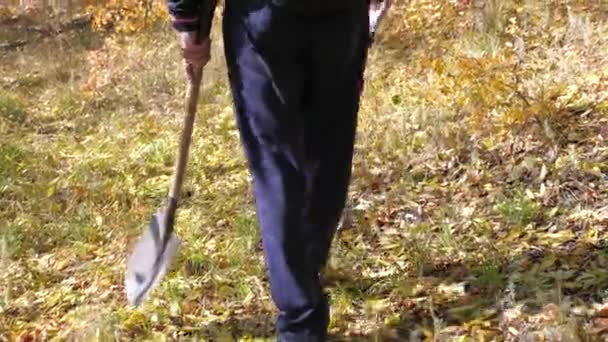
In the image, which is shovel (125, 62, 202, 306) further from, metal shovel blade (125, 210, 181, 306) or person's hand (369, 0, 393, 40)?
person's hand (369, 0, 393, 40)

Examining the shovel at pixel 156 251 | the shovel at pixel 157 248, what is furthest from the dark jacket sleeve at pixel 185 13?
the shovel at pixel 156 251

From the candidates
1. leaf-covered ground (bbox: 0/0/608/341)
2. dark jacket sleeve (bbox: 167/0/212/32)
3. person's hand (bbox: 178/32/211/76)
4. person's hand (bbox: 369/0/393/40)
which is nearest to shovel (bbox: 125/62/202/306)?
leaf-covered ground (bbox: 0/0/608/341)

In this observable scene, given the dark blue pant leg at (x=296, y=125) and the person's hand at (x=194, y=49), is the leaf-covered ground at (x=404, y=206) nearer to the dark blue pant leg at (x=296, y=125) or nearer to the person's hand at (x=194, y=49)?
the dark blue pant leg at (x=296, y=125)

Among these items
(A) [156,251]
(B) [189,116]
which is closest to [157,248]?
(A) [156,251]

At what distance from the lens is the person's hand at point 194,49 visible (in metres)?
2.69

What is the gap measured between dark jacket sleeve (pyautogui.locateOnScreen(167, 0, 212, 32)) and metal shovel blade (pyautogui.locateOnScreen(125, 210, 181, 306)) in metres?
0.84

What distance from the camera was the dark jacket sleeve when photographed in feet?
8.63

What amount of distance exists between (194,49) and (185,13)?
13cm

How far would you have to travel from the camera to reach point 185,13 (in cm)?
264

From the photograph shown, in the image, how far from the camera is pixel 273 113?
8.67 ft

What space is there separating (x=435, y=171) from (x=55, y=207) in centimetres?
220

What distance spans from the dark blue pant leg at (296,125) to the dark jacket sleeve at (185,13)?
0.30 ft

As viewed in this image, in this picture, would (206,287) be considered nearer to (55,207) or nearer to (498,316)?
(498,316)

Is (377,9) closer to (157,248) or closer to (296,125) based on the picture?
(296,125)
